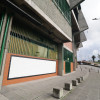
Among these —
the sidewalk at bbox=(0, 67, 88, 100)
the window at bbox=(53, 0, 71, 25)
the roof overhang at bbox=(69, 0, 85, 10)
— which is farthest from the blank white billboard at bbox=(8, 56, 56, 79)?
the roof overhang at bbox=(69, 0, 85, 10)

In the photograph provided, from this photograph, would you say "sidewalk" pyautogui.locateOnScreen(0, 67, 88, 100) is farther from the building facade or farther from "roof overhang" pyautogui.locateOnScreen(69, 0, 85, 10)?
"roof overhang" pyautogui.locateOnScreen(69, 0, 85, 10)

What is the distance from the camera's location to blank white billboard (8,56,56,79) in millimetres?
6997

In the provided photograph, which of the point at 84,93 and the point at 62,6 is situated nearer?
the point at 84,93

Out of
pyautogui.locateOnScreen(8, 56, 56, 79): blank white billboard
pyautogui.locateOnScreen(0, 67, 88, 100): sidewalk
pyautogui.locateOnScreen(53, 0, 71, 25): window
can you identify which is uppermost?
pyautogui.locateOnScreen(53, 0, 71, 25): window

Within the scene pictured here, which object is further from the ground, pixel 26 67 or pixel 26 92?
pixel 26 67

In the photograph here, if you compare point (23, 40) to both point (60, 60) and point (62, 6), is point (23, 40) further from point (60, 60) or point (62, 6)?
point (62, 6)

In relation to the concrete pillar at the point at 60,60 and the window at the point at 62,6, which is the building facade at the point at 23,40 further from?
the concrete pillar at the point at 60,60

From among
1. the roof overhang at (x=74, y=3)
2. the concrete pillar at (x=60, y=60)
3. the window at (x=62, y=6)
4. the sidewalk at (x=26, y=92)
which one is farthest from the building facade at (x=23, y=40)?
the roof overhang at (x=74, y=3)

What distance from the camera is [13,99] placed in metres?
4.20

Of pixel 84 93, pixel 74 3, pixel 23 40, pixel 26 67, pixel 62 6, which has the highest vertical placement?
pixel 74 3


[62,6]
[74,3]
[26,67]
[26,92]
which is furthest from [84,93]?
[74,3]

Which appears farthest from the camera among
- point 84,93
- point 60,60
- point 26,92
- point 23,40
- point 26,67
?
point 60,60

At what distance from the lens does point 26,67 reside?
8227 mm

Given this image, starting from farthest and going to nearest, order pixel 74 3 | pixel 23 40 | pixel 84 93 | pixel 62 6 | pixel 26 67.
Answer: pixel 74 3 < pixel 62 6 < pixel 23 40 < pixel 26 67 < pixel 84 93
